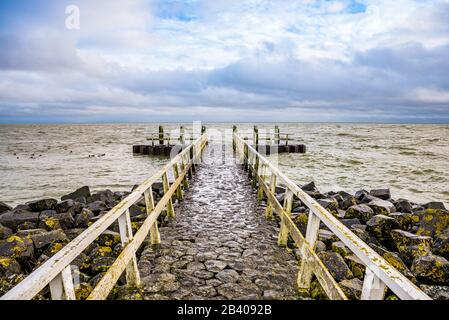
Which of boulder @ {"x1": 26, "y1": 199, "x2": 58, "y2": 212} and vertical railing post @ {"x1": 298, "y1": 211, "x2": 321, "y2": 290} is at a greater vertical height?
vertical railing post @ {"x1": 298, "y1": 211, "x2": 321, "y2": 290}

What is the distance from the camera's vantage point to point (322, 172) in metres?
21.1

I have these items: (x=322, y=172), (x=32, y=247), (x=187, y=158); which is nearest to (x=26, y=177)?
(x=187, y=158)

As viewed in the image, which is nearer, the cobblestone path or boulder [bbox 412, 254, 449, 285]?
the cobblestone path

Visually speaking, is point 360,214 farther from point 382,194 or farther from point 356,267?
Answer: point 382,194

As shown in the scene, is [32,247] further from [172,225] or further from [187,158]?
[187,158]

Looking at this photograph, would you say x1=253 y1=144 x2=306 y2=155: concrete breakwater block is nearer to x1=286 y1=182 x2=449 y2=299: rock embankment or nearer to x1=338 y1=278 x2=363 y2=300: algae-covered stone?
x1=286 y1=182 x2=449 y2=299: rock embankment

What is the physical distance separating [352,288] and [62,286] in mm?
3016

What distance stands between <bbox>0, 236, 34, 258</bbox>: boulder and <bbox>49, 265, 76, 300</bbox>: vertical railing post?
11.4ft

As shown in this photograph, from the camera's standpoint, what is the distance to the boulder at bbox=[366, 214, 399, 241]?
607 cm

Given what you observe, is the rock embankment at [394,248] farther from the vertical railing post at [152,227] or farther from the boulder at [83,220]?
the boulder at [83,220]

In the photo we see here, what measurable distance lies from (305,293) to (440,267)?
2114 mm

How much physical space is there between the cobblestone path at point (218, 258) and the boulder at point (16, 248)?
1.98 metres

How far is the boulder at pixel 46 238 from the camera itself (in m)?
5.34

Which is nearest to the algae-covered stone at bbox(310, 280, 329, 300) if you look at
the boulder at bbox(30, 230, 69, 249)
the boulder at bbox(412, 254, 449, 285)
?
the boulder at bbox(412, 254, 449, 285)
